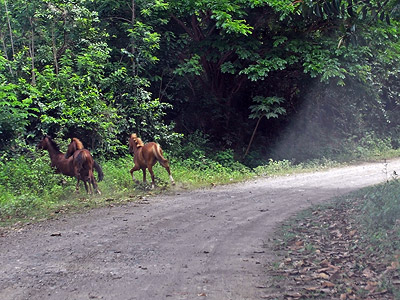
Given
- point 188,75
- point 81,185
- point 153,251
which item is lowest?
point 153,251

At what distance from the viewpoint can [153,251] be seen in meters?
7.69

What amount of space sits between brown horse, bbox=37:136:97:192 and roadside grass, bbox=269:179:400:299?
244 inches

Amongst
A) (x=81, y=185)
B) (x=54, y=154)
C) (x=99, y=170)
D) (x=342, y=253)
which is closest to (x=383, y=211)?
(x=342, y=253)

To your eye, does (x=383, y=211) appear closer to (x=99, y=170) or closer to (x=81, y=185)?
(x=99, y=170)

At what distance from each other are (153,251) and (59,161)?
23.5 feet

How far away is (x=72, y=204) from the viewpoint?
40.0 ft

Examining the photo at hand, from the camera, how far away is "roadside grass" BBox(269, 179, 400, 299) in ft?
19.4

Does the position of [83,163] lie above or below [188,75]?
below

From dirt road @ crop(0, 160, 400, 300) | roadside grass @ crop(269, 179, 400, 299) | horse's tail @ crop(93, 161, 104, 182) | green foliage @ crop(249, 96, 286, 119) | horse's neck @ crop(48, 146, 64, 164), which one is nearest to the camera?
roadside grass @ crop(269, 179, 400, 299)

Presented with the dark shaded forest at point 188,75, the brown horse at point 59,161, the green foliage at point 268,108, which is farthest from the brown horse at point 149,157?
the green foliage at point 268,108

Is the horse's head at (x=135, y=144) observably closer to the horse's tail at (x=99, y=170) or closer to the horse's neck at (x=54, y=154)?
the horse's tail at (x=99, y=170)

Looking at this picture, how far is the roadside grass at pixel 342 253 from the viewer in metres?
5.91

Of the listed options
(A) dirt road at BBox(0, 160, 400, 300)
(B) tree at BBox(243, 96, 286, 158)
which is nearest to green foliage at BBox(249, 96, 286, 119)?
(B) tree at BBox(243, 96, 286, 158)

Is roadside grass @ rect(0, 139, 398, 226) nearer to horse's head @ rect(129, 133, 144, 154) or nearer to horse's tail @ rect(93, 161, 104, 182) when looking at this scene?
horse's tail @ rect(93, 161, 104, 182)
